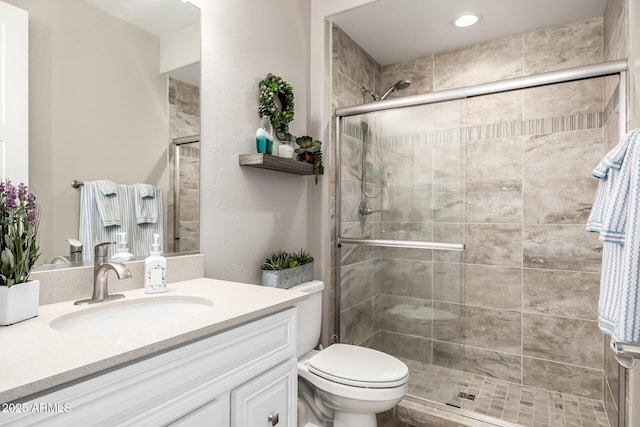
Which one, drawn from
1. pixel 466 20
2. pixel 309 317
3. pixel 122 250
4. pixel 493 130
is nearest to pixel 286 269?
pixel 309 317

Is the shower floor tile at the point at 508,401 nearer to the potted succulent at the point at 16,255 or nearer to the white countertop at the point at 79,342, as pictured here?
the white countertop at the point at 79,342

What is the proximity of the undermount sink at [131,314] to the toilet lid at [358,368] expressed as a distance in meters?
0.72

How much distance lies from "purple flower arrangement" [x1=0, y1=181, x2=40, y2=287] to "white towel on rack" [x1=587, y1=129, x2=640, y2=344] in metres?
1.61

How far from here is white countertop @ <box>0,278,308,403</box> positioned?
0.58m

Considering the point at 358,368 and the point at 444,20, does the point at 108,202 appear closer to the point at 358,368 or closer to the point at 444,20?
the point at 358,368

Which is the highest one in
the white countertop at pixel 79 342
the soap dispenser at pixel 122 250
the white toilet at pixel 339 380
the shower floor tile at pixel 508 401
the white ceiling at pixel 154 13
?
the white ceiling at pixel 154 13

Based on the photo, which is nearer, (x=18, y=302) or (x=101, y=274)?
(x=18, y=302)

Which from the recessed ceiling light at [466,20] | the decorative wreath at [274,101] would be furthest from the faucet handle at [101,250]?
the recessed ceiling light at [466,20]

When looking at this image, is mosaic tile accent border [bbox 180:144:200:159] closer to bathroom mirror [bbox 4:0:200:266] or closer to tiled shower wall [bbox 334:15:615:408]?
bathroom mirror [bbox 4:0:200:266]

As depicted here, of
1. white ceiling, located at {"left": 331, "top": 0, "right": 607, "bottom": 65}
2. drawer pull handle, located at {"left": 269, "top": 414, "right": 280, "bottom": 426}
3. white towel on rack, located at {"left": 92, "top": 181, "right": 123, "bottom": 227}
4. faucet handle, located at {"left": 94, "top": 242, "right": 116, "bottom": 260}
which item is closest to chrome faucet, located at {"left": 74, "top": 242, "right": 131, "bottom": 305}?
faucet handle, located at {"left": 94, "top": 242, "right": 116, "bottom": 260}

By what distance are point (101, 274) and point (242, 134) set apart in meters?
0.91

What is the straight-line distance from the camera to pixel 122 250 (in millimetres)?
1216

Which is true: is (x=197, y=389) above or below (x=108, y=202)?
below

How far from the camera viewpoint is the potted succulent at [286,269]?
5.78 ft
